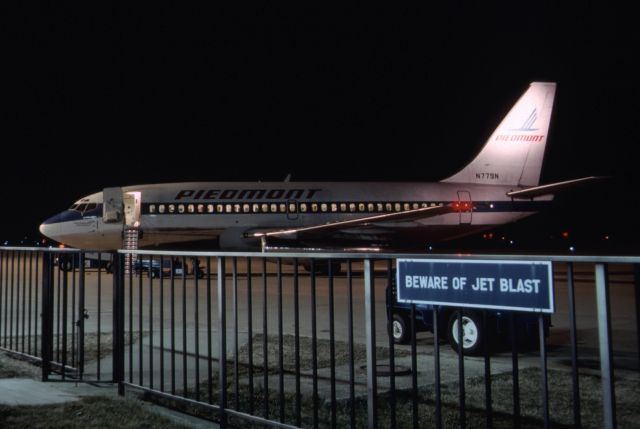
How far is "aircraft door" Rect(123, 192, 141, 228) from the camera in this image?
2734 centimetres

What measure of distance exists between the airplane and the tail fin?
0.14 meters

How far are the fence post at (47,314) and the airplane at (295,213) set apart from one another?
17417mm

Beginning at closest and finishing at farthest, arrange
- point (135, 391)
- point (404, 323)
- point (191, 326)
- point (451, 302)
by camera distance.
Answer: point (451, 302), point (135, 391), point (404, 323), point (191, 326)

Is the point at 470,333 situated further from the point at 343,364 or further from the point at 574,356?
the point at 574,356

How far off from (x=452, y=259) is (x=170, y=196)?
24206mm

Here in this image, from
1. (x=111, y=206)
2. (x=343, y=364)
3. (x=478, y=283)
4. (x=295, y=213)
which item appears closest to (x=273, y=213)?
(x=295, y=213)

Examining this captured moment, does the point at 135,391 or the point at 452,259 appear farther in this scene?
the point at 135,391

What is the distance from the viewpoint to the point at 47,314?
8.07 metres

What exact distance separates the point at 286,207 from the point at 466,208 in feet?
25.1

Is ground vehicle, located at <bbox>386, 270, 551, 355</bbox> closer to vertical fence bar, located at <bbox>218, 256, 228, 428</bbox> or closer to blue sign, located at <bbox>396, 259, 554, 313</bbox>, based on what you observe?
vertical fence bar, located at <bbox>218, 256, 228, 428</bbox>

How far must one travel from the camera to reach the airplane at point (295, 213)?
2744 cm

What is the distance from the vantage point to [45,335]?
795cm

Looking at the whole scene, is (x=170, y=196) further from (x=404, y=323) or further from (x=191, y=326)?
(x=404, y=323)

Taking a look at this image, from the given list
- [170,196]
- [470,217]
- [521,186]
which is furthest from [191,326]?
[521,186]
